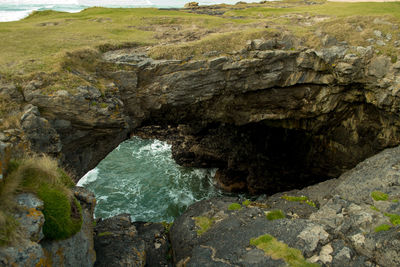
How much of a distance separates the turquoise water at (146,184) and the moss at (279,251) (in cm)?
1266

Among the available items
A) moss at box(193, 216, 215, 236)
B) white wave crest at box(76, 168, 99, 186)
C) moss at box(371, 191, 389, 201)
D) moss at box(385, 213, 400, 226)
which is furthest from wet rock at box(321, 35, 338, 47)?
white wave crest at box(76, 168, 99, 186)

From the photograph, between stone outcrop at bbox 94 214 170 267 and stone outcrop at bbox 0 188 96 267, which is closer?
stone outcrop at bbox 0 188 96 267

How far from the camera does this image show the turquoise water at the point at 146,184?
24652 millimetres

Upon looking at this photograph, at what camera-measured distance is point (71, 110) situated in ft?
52.6

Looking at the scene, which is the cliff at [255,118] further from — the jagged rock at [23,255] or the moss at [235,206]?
the jagged rock at [23,255]

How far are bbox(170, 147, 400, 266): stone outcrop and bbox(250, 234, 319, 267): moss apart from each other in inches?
4.0

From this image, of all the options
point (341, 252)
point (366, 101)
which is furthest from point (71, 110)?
point (366, 101)

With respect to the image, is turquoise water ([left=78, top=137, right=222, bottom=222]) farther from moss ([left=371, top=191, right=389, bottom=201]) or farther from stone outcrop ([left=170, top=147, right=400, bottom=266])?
moss ([left=371, top=191, right=389, bottom=201])

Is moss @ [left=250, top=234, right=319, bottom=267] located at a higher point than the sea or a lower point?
higher

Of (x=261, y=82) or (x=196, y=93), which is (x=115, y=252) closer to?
(x=196, y=93)

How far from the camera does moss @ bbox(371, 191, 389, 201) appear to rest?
14.7 meters

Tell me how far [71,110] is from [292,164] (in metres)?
22.5

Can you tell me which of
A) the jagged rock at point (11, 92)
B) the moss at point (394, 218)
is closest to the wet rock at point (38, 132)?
the jagged rock at point (11, 92)

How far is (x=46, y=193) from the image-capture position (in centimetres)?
874
